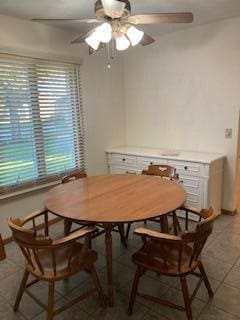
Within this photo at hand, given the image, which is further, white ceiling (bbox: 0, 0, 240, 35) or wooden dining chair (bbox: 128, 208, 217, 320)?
white ceiling (bbox: 0, 0, 240, 35)

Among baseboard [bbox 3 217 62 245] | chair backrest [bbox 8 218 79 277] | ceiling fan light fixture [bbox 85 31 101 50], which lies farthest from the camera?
baseboard [bbox 3 217 62 245]

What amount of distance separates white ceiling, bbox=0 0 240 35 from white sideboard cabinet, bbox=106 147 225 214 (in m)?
1.57

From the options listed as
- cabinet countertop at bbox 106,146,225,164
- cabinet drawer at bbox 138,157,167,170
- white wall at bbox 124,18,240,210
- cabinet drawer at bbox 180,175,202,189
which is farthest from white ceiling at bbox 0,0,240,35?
cabinet drawer at bbox 180,175,202,189

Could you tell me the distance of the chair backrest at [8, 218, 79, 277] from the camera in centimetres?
154

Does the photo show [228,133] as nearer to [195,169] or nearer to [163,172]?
[195,169]

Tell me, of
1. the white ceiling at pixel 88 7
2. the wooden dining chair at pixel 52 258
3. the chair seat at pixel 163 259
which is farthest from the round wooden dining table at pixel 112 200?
the white ceiling at pixel 88 7

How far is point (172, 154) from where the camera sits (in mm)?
3400

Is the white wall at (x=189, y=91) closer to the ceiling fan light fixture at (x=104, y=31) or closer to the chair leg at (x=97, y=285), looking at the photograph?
the ceiling fan light fixture at (x=104, y=31)

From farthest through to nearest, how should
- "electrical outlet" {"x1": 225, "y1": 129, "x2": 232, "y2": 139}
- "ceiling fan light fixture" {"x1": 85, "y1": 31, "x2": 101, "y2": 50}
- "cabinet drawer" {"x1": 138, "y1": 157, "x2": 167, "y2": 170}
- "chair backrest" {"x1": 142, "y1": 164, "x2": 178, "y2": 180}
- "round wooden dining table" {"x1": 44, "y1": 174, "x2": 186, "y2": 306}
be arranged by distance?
"cabinet drawer" {"x1": 138, "y1": 157, "x2": 167, "y2": 170} → "electrical outlet" {"x1": 225, "y1": 129, "x2": 232, "y2": 139} → "chair backrest" {"x1": 142, "y1": 164, "x2": 178, "y2": 180} → "ceiling fan light fixture" {"x1": 85, "y1": 31, "x2": 101, "y2": 50} → "round wooden dining table" {"x1": 44, "y1": 174, "x2": 186, "y2": 306}

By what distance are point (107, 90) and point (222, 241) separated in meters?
2.49

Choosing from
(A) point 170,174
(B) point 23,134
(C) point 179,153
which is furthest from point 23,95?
(C) point 179,153

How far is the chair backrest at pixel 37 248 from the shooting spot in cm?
154

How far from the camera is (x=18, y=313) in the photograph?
1.88 meters

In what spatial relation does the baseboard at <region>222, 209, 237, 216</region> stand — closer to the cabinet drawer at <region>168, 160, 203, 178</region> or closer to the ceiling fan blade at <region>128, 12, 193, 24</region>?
the cabinet drawer at <region>168, 160, 203, 178</region>
